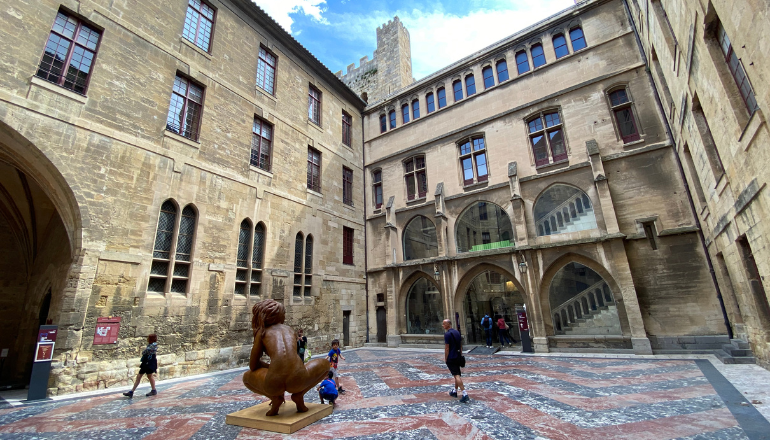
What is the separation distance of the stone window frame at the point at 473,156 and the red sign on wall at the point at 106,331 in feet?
44.8

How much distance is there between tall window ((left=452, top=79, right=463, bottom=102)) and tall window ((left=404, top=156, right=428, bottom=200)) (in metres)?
3.59

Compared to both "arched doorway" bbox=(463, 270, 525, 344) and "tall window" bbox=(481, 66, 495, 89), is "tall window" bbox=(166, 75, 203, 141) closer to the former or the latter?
"tall window" bbox=(481, 66, 495, 89)

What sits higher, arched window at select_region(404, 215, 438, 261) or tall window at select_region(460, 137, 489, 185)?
tall window at select_region(460, 137, 489, 185)

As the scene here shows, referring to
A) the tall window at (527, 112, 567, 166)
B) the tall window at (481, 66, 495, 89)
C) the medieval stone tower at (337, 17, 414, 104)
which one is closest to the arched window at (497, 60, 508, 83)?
the tall window at (481, 66, 495, 89)

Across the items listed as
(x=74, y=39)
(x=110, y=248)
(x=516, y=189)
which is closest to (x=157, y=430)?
(x=110, y=248)

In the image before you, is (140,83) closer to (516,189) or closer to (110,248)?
(110,248)

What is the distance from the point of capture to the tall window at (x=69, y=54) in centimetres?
841

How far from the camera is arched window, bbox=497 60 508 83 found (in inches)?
616

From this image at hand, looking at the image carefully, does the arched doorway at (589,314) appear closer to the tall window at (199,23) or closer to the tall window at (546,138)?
the tall window at (546,138)

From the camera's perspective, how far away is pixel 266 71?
14438 millimetres

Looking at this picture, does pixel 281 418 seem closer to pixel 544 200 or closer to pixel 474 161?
pixel 474 161

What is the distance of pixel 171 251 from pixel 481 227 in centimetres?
1533

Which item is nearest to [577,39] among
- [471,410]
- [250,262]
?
[471,410]

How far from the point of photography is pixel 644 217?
11344 mm
